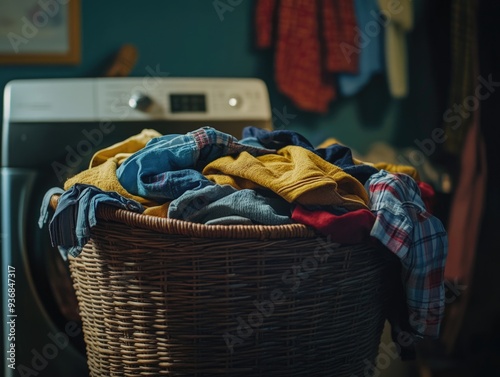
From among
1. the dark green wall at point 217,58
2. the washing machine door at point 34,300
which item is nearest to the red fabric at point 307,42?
the dark green wall at point 217,58

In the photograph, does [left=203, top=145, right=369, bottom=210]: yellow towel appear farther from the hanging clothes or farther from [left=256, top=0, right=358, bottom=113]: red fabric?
the hanging clothes

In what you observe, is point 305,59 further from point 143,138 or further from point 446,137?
point 143,138

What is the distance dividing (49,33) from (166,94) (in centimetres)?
Result: 58

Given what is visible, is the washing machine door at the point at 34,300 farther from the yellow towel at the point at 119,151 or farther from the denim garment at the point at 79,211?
the denim garment at the point at 79,211

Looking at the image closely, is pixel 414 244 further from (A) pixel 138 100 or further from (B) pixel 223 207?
(A) pixel 138 100

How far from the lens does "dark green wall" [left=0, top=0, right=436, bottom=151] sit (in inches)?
75.4

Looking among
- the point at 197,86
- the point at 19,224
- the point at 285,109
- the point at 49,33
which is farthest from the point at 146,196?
the point at 285,109

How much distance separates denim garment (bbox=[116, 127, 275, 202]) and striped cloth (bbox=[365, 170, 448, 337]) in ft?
0.66

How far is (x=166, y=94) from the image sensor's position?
1.49m

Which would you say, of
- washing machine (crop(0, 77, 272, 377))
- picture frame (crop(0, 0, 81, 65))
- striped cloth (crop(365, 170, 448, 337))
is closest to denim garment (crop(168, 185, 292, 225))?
striped cloth (crop(365, 170, 448, 337))

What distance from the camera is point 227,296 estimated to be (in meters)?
0.80

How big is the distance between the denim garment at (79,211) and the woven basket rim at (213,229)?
3cm

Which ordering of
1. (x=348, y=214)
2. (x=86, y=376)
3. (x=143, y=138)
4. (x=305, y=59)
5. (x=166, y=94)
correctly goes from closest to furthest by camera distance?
(x=348, y=214)
(x=143, y=138)
(x=86, y=376)
(x=166, y=94)
(x=305, y=59)

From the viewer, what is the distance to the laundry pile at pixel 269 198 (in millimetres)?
812
